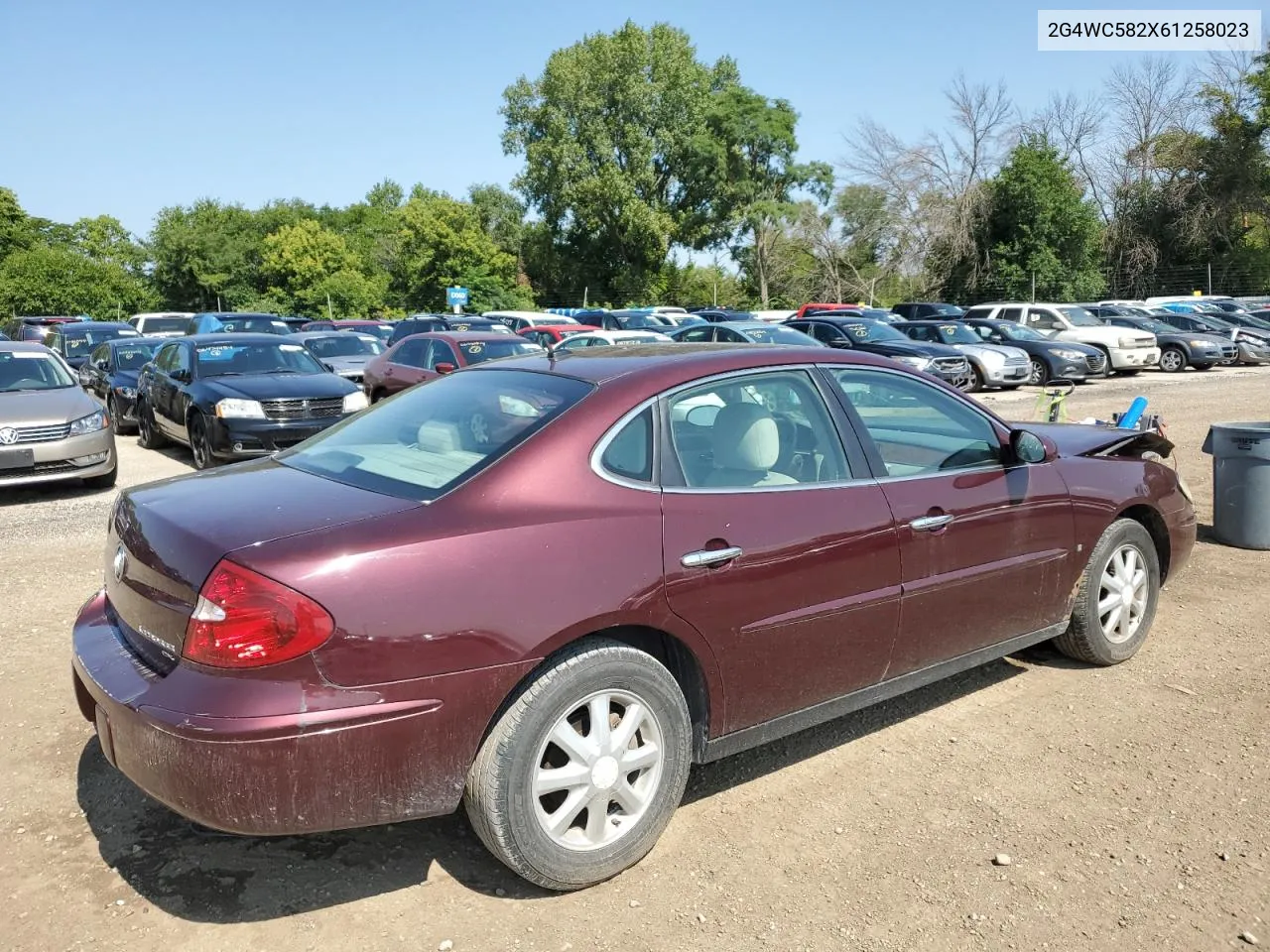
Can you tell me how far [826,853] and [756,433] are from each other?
146cm

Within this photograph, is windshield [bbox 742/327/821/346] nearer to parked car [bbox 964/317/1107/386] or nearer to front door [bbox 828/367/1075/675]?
parked car [bbox 964/317/1107/386]

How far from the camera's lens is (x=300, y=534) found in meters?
2.80

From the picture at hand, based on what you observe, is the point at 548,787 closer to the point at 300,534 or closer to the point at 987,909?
the point at 300,534

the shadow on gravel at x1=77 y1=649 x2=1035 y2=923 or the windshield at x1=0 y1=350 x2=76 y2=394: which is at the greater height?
the windshield at x1=0 y1=350 x2=76 y2=394

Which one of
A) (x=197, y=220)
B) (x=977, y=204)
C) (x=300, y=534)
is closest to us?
(x=300, y=534)

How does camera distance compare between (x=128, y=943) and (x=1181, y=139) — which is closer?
(x=128, y=943)

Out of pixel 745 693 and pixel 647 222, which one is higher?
pixel 647 222

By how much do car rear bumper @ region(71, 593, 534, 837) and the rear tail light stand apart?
0.05 meters

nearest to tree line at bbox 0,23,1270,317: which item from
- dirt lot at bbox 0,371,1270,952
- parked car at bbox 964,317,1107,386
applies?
parked car at bbox 964,317,1107,386

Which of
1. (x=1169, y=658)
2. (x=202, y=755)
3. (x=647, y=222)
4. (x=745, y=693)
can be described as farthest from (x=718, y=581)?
(x=647, y=222)

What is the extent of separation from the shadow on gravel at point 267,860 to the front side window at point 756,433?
1.21 metres

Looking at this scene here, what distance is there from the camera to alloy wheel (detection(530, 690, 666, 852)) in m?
2.98

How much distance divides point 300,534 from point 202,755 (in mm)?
628

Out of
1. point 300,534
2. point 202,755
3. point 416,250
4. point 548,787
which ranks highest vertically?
point 416,250
